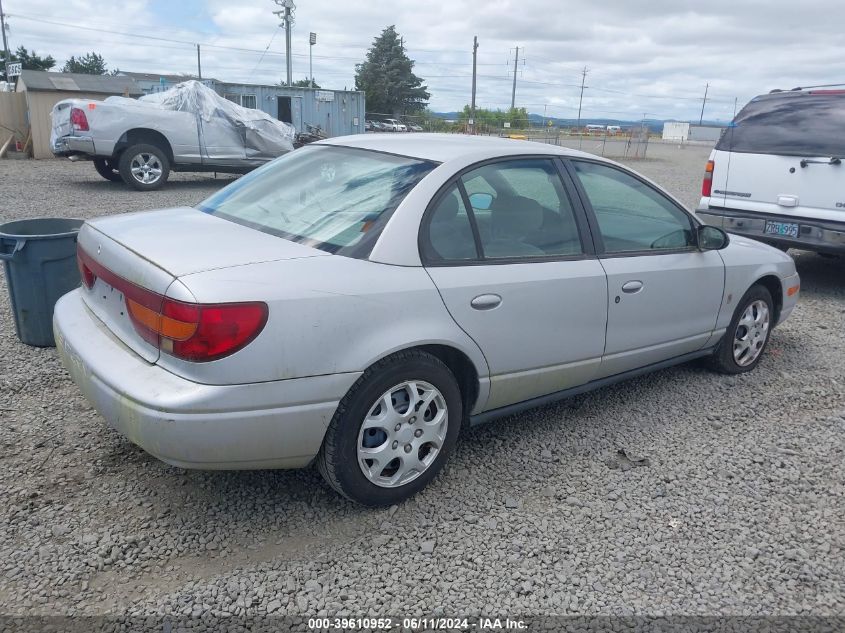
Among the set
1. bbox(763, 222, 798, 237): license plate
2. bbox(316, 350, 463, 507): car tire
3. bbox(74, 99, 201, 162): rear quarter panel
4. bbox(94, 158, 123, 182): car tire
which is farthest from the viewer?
bbox(94, 158, 123, 182): car tire

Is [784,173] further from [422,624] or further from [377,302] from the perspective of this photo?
[422,624]

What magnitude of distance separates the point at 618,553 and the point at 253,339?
5.51ft

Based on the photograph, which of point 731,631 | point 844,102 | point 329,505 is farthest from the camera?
point 844,102

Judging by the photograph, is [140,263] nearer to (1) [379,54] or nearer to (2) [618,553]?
(2) [618,553]

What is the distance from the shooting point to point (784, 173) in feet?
22.7

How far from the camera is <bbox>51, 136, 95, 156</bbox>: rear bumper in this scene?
472 inches

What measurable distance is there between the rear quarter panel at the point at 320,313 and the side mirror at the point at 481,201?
53 cm

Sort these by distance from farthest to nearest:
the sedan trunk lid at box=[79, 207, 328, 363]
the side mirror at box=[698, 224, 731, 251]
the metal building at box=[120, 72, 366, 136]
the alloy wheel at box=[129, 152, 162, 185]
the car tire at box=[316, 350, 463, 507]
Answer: the metal building at box=[120, 72, 366, 136] → the alloy wheel at box=[129, 152, 162, 185] → the side mirror at box=[698, 224, 731, 251] → the car tire at box=[316, 350, 463, 507] → the sedan trunk lid at box=[79, 207, 328, 363]

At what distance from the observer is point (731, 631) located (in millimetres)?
2457

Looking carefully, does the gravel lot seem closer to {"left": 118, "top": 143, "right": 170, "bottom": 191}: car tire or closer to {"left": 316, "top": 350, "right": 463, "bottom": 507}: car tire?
{"left": 316, "top": 350, "right": 463, "bottom": 507}: car tire

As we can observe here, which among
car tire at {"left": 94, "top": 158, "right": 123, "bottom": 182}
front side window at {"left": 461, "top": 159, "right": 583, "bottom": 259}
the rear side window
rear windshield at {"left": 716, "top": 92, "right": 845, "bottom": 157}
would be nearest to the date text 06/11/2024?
the rear side window

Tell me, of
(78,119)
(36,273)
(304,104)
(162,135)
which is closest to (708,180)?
(36,273)

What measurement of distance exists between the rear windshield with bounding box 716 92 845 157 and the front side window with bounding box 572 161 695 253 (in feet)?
11.3

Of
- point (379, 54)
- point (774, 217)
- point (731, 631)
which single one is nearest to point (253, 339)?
point (731, 631)
